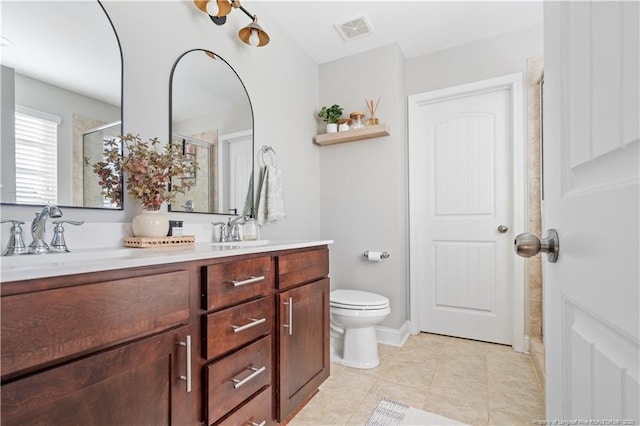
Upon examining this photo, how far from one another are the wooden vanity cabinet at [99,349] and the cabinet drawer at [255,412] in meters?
0.18

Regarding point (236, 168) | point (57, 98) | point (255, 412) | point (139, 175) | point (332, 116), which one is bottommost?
point (255, 412)

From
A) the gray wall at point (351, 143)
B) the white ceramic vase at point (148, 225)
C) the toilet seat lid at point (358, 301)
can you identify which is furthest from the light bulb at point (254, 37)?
the toilet seat lid at point (358, 301)

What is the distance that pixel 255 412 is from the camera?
3.92 ft

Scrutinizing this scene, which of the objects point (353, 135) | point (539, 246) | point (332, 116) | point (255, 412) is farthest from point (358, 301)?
point (539, 246)

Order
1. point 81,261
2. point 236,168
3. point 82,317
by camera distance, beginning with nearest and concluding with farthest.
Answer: point 82,317, point 81,261, point 236,168

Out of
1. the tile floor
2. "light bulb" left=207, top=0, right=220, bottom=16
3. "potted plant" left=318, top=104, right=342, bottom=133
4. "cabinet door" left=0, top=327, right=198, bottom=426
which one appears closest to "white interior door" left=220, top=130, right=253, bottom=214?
"light bulb" left=207, top=0, right=220, bottom=16

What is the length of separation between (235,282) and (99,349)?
1.45ft

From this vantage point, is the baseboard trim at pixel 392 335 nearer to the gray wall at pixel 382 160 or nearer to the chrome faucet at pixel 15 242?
the gray wall at pixel 382 160

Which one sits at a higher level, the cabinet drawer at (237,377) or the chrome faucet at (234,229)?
the chrome faucet at (234,229)

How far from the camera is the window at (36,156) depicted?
1.02m

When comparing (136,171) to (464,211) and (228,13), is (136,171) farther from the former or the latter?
(464,211)

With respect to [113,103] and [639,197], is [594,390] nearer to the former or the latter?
[639,197]

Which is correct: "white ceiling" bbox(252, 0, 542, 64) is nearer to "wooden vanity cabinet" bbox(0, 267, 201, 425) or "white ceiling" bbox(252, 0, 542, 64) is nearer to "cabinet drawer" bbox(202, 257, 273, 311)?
"cabinet drawer" bbox(202, 257, 273, 311)

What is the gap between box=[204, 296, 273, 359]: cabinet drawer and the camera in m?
1.01
